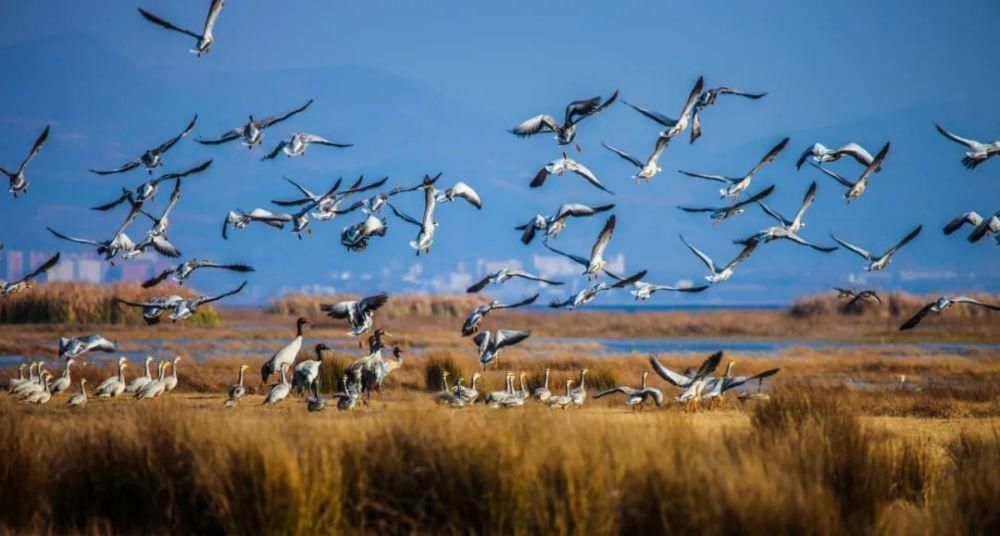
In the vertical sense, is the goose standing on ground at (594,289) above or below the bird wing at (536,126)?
below

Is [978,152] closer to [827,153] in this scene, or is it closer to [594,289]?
[827,153]

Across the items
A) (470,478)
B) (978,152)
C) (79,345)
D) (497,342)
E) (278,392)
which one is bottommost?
(470,478)

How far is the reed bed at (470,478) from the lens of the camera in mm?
10148

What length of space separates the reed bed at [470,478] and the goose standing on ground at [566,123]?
9.07 metres

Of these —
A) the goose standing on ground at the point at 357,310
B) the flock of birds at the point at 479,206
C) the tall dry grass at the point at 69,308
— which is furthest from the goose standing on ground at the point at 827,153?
the tall dry grass at the point at 69,308

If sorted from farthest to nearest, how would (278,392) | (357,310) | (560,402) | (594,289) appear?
1. (560,402)
2. (278,392)
3. (357,310)
4. (594,289)

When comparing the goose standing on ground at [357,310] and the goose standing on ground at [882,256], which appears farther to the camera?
the goose standing on ground at [882,256]

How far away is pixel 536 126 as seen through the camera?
69.9ft

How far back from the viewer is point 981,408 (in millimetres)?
22062

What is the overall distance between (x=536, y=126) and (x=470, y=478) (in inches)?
449

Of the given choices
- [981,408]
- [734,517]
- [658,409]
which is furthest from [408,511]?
[981,408]

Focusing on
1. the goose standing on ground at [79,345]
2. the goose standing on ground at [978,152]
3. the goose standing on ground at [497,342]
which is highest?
the goose standing on ground at [978,152]

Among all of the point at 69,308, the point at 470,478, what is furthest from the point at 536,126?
the point at 69,308

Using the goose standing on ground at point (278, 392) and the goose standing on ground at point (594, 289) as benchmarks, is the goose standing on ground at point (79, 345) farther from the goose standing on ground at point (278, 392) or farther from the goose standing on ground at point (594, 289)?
the goose standing on ground at point (594, 289)
